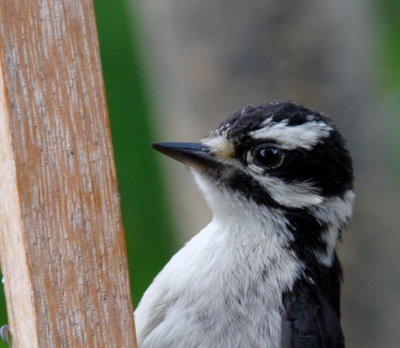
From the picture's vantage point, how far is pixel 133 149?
584 centimetres

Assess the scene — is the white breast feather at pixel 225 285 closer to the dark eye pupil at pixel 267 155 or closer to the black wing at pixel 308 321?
the black wing at pixel 308 321

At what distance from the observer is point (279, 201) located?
3506mm

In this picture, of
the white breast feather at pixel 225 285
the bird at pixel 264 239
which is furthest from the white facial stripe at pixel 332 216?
the white breast feather at pixel 225 285

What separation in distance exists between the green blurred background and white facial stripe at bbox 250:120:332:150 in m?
1.98

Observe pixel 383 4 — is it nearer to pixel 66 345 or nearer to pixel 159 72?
pixel 159 72

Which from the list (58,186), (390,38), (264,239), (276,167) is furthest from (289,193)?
(390,38)

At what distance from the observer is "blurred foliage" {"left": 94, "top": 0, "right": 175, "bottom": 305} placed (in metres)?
5.68

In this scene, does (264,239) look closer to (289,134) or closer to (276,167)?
(276,167)

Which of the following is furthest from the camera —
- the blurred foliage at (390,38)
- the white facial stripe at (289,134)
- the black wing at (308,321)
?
the blurred foliage at (390,38)

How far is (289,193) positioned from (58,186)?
1.19 meters

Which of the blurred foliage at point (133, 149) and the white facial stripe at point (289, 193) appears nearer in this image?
the white facial stripe at point (289, 193)

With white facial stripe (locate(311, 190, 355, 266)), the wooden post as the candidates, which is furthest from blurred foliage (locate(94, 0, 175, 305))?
the wooden post

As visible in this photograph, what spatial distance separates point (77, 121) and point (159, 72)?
248cm

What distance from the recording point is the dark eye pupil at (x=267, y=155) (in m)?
3.48
